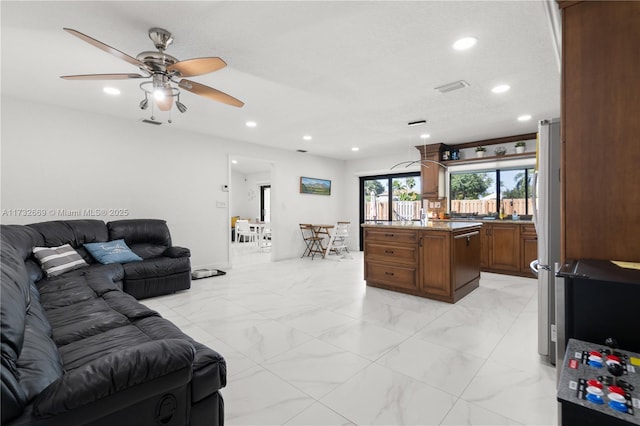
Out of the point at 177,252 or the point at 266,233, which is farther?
the point at 266,233

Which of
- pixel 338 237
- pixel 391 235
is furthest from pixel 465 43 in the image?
pixel 338 237

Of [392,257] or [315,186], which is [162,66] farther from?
[315,186]

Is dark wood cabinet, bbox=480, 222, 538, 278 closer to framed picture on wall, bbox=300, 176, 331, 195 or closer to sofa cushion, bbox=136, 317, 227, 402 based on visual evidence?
framed picture on wall, bbox=300, 176, 331, 195

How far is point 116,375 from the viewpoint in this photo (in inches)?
40.1

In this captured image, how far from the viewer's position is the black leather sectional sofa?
0.91 m

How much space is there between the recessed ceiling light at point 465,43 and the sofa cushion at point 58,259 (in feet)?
14.2

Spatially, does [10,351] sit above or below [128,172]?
below

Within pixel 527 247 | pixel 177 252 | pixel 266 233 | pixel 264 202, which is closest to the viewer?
Answer: pixel 177 252

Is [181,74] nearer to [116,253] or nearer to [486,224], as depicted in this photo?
[116,253]

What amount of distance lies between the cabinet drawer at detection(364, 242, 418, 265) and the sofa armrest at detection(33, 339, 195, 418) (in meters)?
3.04

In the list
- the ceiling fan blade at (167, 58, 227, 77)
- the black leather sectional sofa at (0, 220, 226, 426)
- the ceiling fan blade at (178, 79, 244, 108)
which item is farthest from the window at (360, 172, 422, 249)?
the black leather sectional sofa at (0, 220, 226, 426)

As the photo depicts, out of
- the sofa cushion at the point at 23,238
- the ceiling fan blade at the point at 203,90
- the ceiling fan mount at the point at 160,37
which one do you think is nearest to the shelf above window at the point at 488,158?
the ceiling fan blade at the point at 203,90

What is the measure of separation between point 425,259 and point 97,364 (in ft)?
10.9

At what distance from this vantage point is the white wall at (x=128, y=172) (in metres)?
3.71
